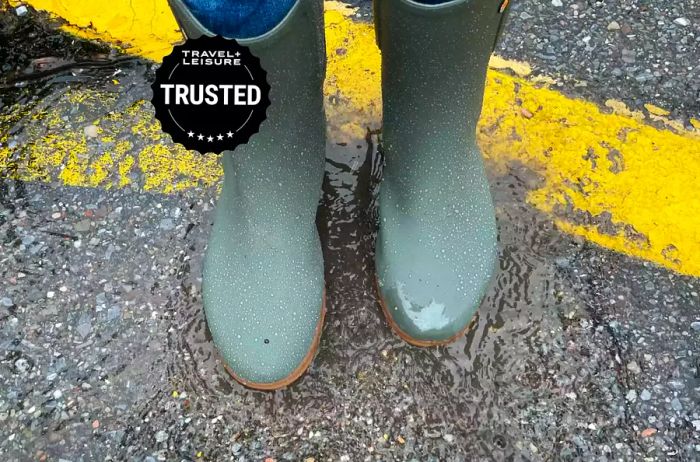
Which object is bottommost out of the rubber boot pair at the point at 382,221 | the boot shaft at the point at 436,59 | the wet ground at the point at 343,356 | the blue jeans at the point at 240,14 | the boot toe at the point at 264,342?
the wet ground at the point at 343,356

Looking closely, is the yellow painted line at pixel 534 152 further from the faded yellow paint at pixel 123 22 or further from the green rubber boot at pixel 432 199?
the green rubber boot at pixel 432 199

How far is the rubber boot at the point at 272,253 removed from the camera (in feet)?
3.71

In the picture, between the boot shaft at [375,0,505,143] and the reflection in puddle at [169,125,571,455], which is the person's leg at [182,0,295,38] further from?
the reflection in puddle at [169,125,571,455]

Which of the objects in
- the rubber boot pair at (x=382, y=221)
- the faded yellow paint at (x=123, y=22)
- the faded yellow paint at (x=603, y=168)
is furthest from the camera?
the faded yellow paint at (x=123, y=22)

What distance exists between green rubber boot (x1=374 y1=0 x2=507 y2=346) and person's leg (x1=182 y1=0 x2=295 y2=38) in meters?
0.19

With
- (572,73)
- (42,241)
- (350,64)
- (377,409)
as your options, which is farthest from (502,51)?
(42,241)

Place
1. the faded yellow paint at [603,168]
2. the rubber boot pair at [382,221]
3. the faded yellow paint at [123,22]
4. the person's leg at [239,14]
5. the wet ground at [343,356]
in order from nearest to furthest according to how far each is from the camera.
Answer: the person's leg at [239,14] → the rubber boot pair at [382,221] → the wet ground at [343,356] → the faded yellow paint at [603,168] → the faded yellow paint at [123,22]

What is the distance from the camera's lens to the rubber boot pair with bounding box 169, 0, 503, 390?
1.11 m

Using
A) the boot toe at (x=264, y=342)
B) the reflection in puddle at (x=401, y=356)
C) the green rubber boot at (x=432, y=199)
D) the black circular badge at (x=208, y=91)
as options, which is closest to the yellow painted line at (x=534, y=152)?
the reflection in puddle at (x=401, y=356)

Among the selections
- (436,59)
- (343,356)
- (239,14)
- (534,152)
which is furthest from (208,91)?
(534,152)

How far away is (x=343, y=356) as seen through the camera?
129 centimetres

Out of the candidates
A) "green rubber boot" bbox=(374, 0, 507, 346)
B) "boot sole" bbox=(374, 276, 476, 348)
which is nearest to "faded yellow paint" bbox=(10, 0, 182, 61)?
"green rubber boot" bbox=(374, 0, 507, 346)

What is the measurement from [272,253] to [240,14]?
1.40 ft

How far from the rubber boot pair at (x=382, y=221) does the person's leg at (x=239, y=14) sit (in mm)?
115
